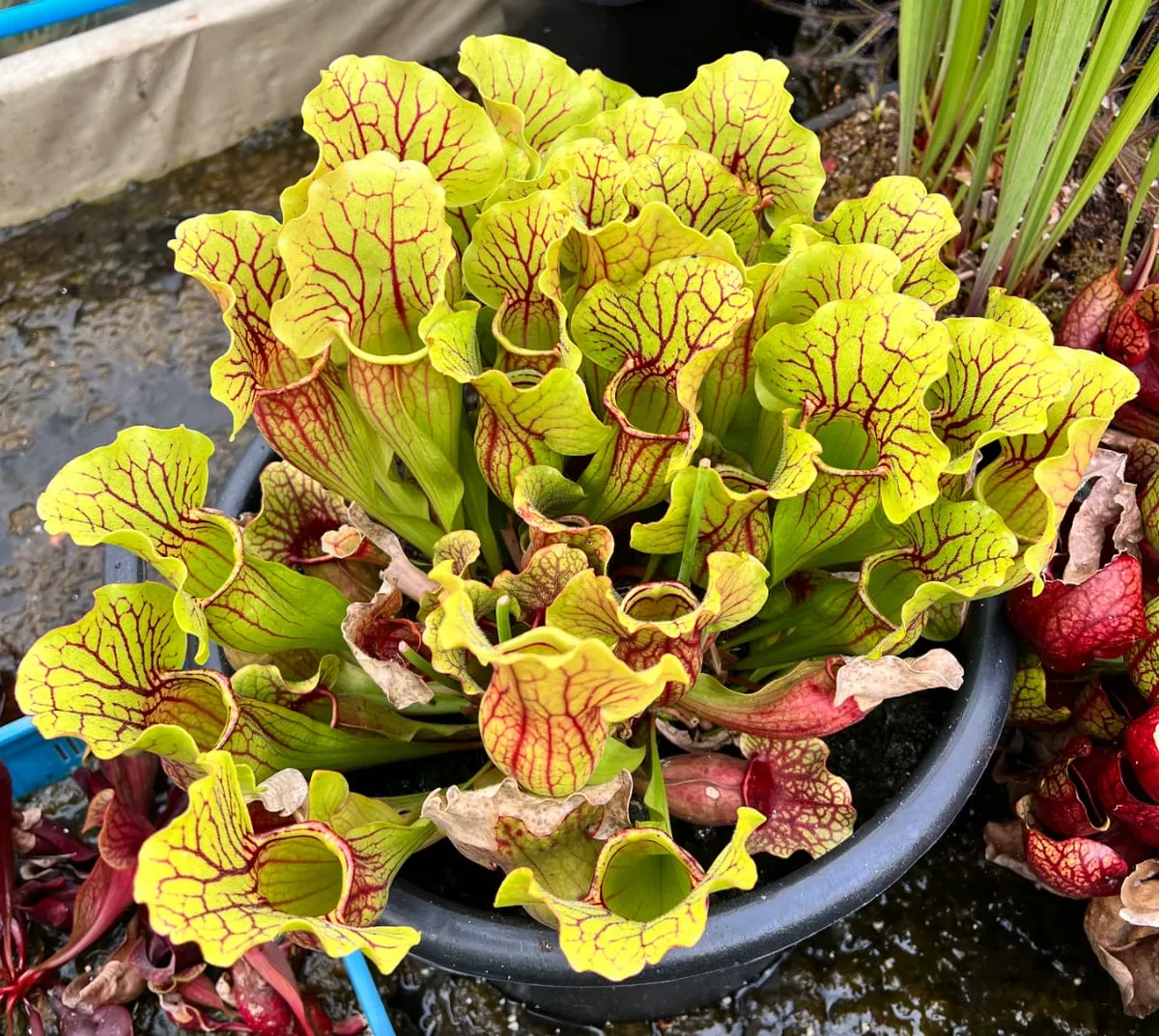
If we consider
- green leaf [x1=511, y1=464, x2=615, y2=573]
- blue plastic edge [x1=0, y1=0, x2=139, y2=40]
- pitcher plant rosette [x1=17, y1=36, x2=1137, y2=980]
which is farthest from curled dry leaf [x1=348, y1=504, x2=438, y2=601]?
blue plastic edge [x1=0, y1=0, x2=139, y2=40]

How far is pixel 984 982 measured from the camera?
0.89 m

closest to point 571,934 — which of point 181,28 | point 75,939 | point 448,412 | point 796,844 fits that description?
point 796,844

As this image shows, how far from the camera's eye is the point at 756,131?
2.22 ft

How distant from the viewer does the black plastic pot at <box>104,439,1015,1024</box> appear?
1.97ft

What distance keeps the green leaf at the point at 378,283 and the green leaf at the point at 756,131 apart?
25 centimetres

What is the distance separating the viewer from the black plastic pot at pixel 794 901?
599 mm

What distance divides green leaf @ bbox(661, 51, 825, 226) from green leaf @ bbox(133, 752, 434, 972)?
0.51 metres

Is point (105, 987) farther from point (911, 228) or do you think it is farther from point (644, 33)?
point (644, 33)

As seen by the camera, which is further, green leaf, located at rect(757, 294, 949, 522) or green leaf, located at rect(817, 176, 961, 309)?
green leaf, located at rect(817, 176, 961, 309)

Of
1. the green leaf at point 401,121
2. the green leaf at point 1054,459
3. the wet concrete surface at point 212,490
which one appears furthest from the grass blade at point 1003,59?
the wet concrete surface at point 212,490

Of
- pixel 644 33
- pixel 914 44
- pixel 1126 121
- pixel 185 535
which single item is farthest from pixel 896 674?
pixel 644 33

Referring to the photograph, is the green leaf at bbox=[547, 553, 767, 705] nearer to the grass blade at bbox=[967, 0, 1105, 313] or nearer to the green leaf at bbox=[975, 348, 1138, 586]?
the green leaf at bbox=[975, 348, 1138, 586]

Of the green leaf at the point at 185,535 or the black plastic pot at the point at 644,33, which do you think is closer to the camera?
the green leaf at the point at 185,535

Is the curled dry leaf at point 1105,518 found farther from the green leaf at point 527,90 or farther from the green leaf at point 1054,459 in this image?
the green leaf at point 527,90
